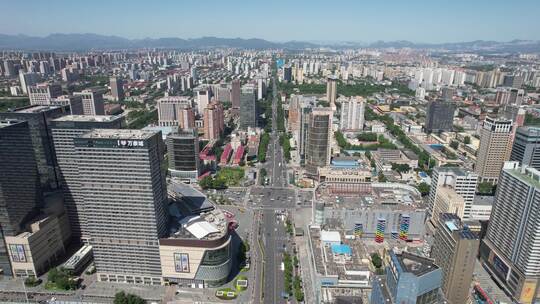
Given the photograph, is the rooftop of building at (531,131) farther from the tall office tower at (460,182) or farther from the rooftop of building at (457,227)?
the rooftop of building at (457,227)

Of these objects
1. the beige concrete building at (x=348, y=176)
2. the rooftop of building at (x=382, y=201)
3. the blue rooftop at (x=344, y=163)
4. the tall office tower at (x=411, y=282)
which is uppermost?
the tall office tower at (x=411, y=282)

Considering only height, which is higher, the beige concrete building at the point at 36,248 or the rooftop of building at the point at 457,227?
the rooftop of building at the point at 457,227

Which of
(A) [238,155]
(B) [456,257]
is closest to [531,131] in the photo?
(B) [456,257]

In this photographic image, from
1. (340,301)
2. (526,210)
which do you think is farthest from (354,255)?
(526,210)

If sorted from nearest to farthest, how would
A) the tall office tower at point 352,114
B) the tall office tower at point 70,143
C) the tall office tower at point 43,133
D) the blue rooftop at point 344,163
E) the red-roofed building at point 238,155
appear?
the tall office tower at point 70,143
the tall office tower at point 43,133
the blue rooftop at point 344,163
the red-roofed building at point 238,155
the tall office tower at point 352,114

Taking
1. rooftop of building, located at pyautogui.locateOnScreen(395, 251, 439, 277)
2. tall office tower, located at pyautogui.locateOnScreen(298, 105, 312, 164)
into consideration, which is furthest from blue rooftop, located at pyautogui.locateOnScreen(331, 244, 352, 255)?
tall office tower, located at pyautogui.locateOnScreen(298, 105, 312, 164)

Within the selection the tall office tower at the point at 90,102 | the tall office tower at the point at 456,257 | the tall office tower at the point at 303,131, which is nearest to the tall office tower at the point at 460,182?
the tall office tower at the point at 456,257

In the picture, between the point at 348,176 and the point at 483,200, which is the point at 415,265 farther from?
the point at 483,200

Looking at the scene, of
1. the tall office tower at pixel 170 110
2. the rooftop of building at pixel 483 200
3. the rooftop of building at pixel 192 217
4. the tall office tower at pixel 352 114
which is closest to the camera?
the rooftop of building at pixel 192 217
